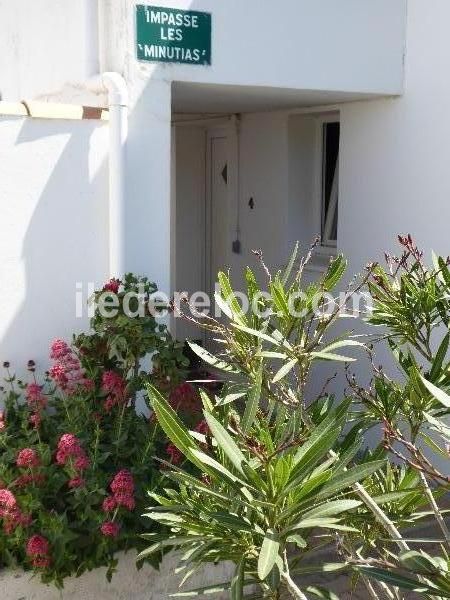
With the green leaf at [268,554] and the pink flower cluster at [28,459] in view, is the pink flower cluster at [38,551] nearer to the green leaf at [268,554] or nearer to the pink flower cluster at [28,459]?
the pink flower cluster at [28,459]

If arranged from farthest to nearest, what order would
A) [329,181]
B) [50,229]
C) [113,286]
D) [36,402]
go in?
[329,181] → [50,229] → [113,286] → [36,402]

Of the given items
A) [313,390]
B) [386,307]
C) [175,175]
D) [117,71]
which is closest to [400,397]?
[386,307]

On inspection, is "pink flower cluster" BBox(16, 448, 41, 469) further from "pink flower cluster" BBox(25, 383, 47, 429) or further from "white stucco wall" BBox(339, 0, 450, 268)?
"white stucco wall" BBox(339, 0, 450, 268)

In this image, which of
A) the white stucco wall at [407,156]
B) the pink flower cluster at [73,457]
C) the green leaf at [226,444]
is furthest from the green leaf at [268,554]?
the white stucco wall at [407,156]

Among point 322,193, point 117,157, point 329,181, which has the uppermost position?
point 117,157

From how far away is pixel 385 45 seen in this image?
7.23 m

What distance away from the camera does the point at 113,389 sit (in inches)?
221

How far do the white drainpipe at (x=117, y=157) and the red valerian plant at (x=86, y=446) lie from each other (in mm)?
345

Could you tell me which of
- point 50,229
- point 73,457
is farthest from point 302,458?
point 50,229

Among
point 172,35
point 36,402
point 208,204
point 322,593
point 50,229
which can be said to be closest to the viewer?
point 322,593

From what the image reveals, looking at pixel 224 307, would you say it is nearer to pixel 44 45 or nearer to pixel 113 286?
pixel 113 286

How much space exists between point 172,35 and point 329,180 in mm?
3216

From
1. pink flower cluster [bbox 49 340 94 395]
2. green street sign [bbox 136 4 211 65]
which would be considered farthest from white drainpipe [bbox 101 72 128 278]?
pink flower cluster [bbox 49 340 94 395]

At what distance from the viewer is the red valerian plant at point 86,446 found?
504 cm
